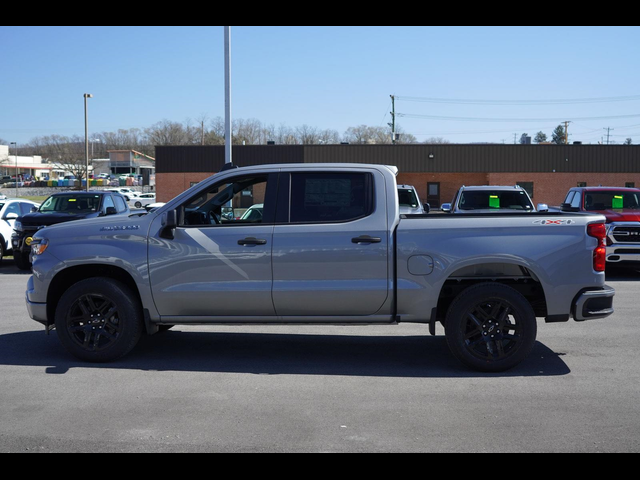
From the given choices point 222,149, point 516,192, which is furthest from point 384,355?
point 222,149

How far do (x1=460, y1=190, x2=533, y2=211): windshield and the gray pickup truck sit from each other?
367 inches

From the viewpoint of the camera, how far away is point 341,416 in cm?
543

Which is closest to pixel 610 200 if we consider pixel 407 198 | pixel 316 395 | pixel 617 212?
pixel 617 212

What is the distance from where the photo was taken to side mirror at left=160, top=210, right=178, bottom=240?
687 centimetres

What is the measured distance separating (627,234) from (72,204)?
1291 cm

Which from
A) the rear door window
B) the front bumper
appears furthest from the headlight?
the rear door window

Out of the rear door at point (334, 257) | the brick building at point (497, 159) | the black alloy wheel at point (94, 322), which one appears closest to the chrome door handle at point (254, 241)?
the rear door at point (334, 257)

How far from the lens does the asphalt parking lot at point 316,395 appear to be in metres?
4.89

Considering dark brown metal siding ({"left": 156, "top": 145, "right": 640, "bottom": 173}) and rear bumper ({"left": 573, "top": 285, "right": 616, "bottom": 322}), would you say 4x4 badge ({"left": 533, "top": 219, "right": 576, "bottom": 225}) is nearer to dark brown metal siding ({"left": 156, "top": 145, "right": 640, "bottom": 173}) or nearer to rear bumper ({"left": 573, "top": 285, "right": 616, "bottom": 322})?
rear bumper ({"left": 573, "top": 285, "right": 616, "bottom": 322})

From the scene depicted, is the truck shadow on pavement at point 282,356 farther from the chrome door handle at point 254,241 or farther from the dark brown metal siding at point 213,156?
the dark brown metal siding at point 213,156

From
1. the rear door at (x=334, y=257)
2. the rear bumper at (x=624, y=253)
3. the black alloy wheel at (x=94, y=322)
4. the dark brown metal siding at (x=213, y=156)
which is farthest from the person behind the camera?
the dark brown metal siding at (x=213, y=156)

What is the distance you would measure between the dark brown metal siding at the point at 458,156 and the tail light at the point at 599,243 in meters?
42.5

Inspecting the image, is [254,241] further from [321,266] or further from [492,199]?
[492,199]
